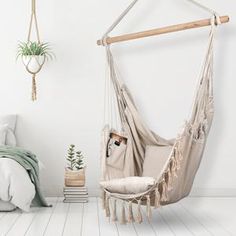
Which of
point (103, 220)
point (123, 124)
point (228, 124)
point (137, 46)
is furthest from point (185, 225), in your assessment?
point (137, 46)

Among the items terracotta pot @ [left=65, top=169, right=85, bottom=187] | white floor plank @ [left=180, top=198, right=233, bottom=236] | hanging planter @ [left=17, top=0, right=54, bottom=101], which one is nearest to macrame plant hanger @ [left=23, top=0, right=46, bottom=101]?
hanging planter @ [left=17, top=0, right=54, bottom=101]

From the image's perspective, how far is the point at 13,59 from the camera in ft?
17.0

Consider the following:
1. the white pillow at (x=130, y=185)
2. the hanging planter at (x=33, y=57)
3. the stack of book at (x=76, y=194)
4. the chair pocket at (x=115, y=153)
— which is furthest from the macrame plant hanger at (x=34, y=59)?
the white pillow at (x=130, y=185)

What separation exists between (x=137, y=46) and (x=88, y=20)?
47cm

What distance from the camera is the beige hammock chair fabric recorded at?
3818 millimetres

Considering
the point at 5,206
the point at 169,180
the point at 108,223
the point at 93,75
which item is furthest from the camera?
the point at 93,75

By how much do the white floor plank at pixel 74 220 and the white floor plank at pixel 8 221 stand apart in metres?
0.36

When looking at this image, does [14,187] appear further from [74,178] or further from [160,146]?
[160,146]

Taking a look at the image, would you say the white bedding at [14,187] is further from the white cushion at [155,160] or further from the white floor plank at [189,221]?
the white floor plank at [189,221]

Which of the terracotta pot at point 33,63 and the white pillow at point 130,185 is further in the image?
the terracotta pot at point 33,63

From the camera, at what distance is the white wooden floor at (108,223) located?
Answer: 3.81 metres

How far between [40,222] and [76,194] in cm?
83

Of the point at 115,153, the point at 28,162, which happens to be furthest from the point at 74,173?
the point at 115,153

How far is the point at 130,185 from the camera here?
12.5ft
